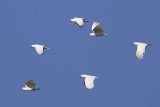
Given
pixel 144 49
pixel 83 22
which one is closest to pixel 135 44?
pixel 144 49

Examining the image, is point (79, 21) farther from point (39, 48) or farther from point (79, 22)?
point (39, 48)

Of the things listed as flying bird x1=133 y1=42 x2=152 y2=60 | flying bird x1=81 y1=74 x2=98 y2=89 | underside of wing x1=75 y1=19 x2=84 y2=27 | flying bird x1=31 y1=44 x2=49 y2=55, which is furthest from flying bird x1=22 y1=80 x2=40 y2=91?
flying bird x1=133 y1=42 x2=152 y2=60

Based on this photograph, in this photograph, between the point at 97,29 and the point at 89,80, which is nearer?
the point at 97,29

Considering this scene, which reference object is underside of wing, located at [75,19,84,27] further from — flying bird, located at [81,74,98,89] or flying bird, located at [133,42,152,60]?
flying bird, located at [133,42,152,60]

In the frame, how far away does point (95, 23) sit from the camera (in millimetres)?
16953

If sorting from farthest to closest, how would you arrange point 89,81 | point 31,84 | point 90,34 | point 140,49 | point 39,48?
point 39,48, point 31,84, point 89,81, point 90,34, point 140,49

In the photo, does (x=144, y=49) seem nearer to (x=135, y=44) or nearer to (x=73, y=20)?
(x=135, y=44)

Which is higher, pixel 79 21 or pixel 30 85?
pixel 79 21

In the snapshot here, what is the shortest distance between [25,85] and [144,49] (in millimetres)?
2796

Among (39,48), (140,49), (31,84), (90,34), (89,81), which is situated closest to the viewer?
(140,49)

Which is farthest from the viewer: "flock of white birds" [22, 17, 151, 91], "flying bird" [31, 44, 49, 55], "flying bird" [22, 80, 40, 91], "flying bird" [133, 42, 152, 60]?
"flying bird" [31, 44, 49, 55]

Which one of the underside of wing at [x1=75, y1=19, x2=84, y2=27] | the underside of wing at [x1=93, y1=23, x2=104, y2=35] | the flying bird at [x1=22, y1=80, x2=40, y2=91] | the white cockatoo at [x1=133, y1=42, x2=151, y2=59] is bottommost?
the flying bird at [x1=22, y1=80, x2=40, y2=91]

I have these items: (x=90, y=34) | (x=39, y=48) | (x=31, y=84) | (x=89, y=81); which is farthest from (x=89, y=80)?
(x=39, y=48)

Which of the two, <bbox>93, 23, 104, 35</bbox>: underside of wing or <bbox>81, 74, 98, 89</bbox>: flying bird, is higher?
<bbox>93, 23, 104, 35</bbox>: underside of wing
